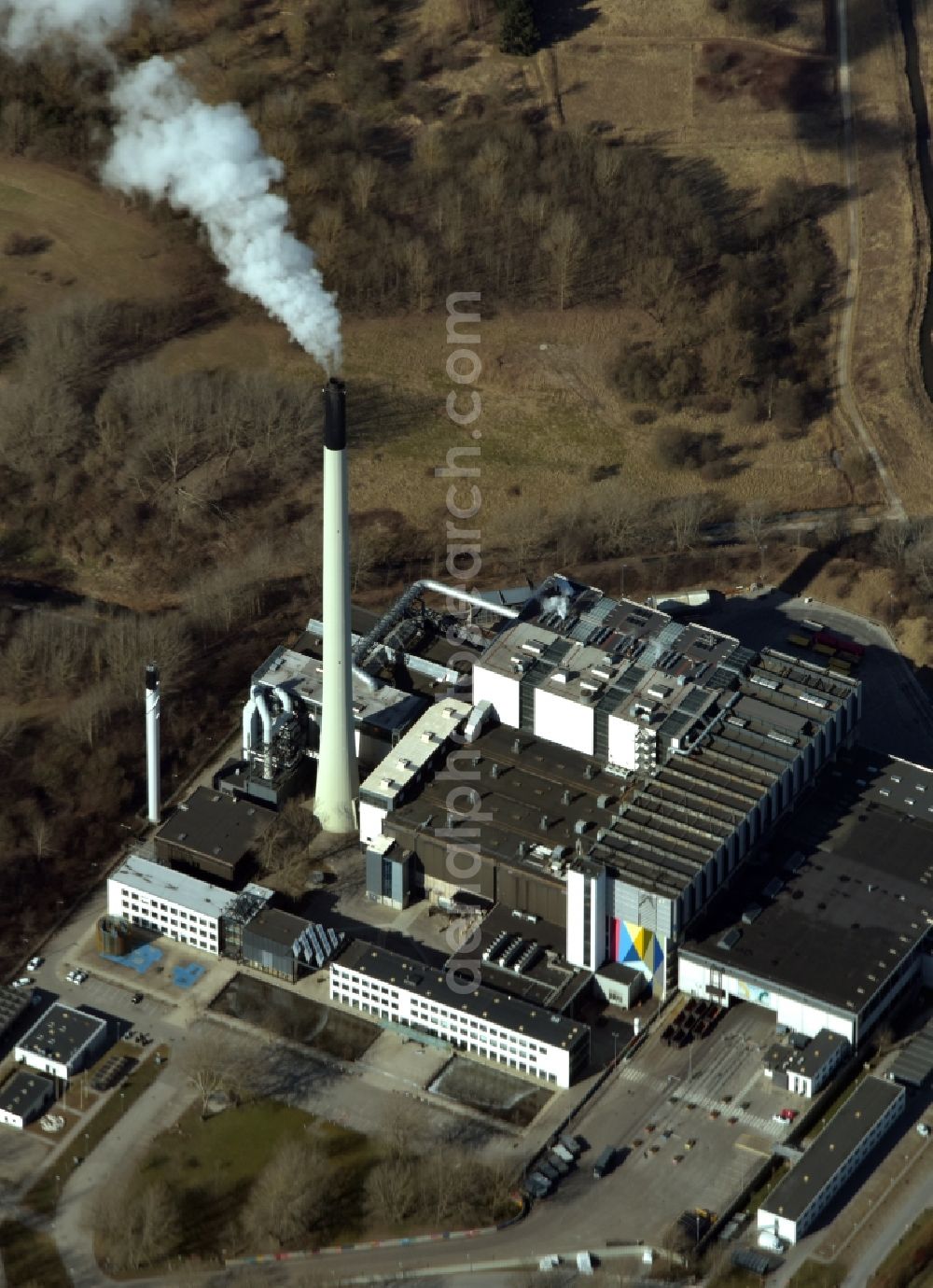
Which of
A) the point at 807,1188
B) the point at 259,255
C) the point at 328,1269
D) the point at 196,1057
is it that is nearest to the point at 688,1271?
the point at 807,1188

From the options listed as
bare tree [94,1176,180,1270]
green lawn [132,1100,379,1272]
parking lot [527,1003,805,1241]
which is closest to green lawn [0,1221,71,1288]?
bare tree [94,1176,180,1270]

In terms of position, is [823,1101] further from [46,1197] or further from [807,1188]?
[46,1197]

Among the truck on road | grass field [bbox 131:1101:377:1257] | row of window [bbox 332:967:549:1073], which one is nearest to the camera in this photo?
grass field [bbox 131:1101:377:1257]

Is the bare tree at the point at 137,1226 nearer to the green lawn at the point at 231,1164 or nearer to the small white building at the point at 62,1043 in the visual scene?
the green lawn at the point at 231,1164

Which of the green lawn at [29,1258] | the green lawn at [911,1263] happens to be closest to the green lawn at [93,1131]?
the green lawn at [29,1258]

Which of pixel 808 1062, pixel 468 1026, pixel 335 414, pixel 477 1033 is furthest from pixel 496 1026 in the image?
pixel 335 414

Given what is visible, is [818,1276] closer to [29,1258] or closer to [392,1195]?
[392,1195]

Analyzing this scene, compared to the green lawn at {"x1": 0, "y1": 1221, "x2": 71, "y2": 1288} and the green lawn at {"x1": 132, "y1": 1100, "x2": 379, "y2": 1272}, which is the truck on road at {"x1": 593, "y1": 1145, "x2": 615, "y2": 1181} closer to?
the green lawn at {"x1": 132, "y1": 1100, "x2": 379, "y2": 1272}
